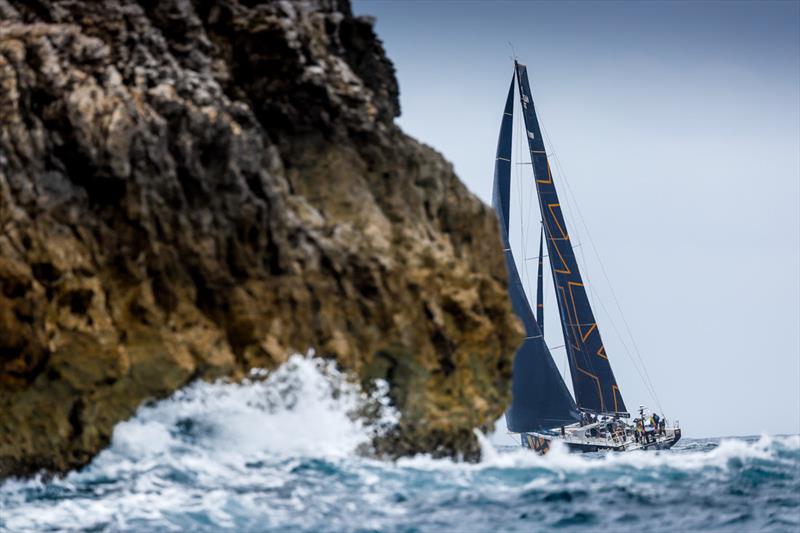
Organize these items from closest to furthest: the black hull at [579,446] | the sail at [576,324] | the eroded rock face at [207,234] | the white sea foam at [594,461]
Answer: the eroded rock face at [207,234], the white sea foam at [594,461], the black hull at [579,446], the sail at [576,324]

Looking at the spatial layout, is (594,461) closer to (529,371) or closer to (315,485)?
(315,485)

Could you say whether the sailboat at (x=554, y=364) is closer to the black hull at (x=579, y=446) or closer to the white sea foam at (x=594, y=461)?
the black hull at (x=579, y=446)

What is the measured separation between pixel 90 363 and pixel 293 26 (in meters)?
6.71

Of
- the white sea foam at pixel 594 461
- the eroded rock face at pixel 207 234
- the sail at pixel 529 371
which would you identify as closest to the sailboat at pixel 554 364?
the sail at pixel 529 371

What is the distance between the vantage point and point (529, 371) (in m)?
41.3

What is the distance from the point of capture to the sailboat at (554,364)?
135 feet

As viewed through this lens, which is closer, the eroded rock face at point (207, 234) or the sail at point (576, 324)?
the eroded rock face at point (207, 234)

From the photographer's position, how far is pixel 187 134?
653 inches

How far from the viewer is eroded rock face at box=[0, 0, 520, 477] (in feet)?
51.0

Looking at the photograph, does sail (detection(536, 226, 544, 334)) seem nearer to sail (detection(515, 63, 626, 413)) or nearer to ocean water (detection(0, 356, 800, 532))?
sail (detection(515, 63, 626, 413))

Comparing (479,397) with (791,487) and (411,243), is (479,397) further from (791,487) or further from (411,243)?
(791,487)

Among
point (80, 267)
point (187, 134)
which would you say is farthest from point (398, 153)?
point (80, 267)

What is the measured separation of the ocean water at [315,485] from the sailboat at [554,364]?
23227 mm

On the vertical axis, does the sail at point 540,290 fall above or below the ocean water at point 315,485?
above
